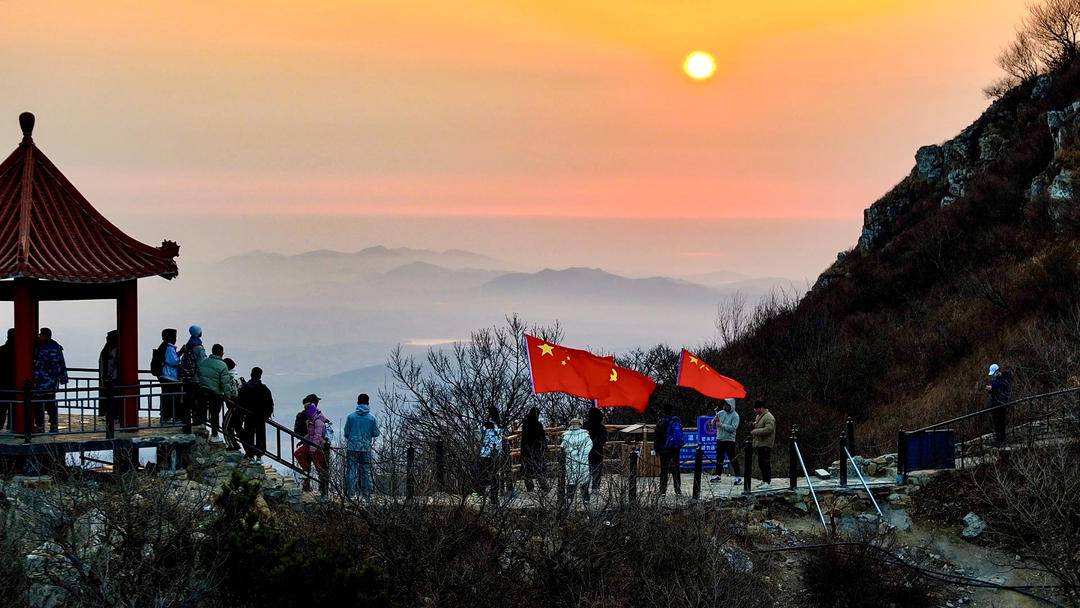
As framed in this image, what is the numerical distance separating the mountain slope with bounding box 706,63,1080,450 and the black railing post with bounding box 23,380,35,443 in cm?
2234

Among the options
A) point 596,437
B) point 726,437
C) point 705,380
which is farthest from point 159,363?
point 705,380

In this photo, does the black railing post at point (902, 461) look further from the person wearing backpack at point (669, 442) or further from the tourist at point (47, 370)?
the tourist at point (47, 370)

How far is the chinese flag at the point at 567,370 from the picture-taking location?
24.0m

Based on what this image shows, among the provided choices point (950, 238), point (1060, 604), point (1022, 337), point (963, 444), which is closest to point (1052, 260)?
point (1022, 337)

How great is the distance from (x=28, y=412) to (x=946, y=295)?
125ft

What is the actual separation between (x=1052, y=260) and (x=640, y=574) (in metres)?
27.1

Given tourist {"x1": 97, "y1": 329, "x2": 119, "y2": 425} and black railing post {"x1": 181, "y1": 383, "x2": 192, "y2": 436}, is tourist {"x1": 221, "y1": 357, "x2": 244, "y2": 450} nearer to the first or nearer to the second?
black railing post {"x1": 181, "y1": 383, "x2": 192, "y2": 436}

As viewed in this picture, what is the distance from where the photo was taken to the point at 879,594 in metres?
22.0

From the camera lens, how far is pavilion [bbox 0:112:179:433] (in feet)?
69.7

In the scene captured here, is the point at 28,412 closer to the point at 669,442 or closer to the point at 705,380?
the point at 669,442

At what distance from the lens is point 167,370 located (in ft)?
71.0

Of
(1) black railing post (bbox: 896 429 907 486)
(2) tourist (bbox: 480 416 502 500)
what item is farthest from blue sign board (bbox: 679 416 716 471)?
(2) tourist (bbox: 480 416 502 500)

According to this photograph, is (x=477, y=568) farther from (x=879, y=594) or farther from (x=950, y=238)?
(x=950, y=238)

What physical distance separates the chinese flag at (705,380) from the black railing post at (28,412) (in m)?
12.5
